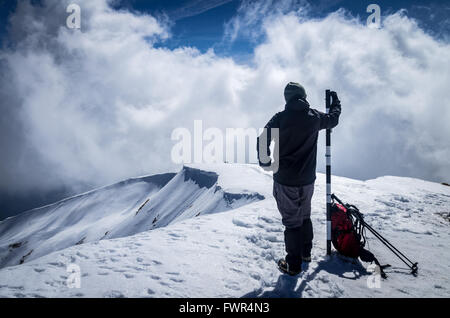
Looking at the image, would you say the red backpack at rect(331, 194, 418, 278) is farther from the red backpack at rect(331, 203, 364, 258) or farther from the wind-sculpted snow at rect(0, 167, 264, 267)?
the wind-sculpted snow at rect(0, 167, 264, 267)

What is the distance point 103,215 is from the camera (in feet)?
115

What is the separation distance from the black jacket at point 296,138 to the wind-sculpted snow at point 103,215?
52.9 ft

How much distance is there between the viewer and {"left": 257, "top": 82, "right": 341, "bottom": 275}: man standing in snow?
3.85 m

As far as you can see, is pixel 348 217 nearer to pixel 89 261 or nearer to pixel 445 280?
pixel 445 280

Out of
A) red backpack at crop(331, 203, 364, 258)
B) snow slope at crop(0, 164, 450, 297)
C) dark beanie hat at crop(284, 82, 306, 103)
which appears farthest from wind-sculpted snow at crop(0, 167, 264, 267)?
dark beanie hat at crop(284, 82, 306, 103)

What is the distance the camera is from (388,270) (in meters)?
4.32

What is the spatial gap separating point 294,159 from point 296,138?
345 millimetres

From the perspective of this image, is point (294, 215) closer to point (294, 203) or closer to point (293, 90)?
point (294, 203)

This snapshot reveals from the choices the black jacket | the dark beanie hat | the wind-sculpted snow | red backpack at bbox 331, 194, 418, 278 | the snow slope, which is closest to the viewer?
the snow slope
